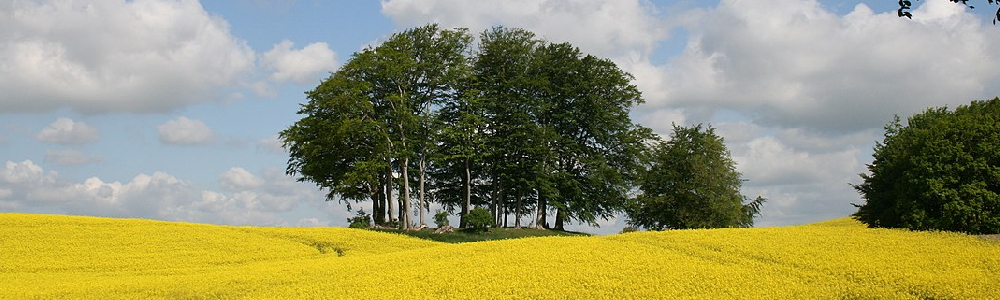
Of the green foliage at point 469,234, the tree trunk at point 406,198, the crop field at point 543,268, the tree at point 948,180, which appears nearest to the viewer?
the crop field at point 543,268

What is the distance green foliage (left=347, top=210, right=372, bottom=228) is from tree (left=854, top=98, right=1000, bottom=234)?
30.6 m

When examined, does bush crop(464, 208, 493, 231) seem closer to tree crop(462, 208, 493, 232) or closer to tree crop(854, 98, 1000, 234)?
tree crop(462, 208, 493, 232)

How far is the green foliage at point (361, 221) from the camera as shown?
53.2m

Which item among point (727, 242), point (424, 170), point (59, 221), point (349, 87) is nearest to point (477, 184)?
point (424, 170)

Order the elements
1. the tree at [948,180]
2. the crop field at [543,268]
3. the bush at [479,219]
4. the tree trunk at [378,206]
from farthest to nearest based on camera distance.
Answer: the tree trunk at [378,206] → the bush at [479,219] → the tree at [948,180] → the crop field at [543,268]

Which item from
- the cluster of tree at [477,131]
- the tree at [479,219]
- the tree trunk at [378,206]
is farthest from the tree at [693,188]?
the tree trunk at [378,206]

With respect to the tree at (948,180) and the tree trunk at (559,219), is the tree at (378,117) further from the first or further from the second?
the tree at (948,180)

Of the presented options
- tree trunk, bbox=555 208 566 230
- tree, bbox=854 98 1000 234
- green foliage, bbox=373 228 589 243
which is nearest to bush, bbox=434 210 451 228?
green foliage, bbox=373 228 589 243

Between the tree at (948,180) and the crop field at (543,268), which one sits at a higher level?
A: the tree at (948,180)

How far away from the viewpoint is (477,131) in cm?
6081

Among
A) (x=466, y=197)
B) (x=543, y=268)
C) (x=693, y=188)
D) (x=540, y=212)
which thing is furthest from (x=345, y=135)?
(x=543, y=268)

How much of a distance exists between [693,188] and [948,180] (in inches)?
891

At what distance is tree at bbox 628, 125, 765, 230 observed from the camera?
5562 cm

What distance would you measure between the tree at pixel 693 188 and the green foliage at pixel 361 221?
1906 cm
